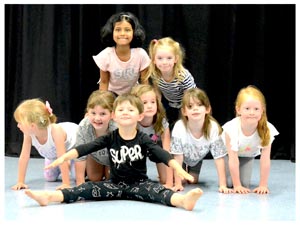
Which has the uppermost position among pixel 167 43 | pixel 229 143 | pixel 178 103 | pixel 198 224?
pixel 167 43

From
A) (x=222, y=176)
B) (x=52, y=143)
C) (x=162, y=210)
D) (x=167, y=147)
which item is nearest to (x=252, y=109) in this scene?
(x=222, y=176)

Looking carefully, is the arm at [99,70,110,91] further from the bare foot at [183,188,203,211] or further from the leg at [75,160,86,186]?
the bare foot at [183,188,203,211]

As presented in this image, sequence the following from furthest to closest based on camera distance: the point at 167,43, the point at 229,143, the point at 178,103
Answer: the point at 178,103 < the point at 167,43 < the point at 229,143

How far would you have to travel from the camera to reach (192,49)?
366 centimetres

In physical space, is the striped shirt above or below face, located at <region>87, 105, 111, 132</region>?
above

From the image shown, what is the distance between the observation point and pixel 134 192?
7.64 ft

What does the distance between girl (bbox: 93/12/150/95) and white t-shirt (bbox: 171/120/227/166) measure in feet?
1.23

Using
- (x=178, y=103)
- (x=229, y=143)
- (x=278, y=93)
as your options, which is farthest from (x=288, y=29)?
(x=229, y=143)

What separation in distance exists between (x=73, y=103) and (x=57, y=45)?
42 cm

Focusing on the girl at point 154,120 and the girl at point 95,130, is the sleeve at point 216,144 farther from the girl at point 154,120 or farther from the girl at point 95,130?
the girl at point 95,130

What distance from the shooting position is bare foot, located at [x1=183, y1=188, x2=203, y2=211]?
2105mm

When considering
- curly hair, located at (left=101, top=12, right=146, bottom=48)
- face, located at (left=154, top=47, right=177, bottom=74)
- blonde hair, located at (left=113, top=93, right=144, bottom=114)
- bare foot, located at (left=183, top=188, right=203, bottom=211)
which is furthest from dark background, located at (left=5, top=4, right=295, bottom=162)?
bare foot, located at (left=183, top=188, right=203, bottom=211)

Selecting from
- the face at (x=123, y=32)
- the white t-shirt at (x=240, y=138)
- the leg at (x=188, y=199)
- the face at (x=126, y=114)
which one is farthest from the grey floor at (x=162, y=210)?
the face at (x=123, y=32)

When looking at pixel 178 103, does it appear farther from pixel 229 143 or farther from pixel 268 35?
pixel 268 35
